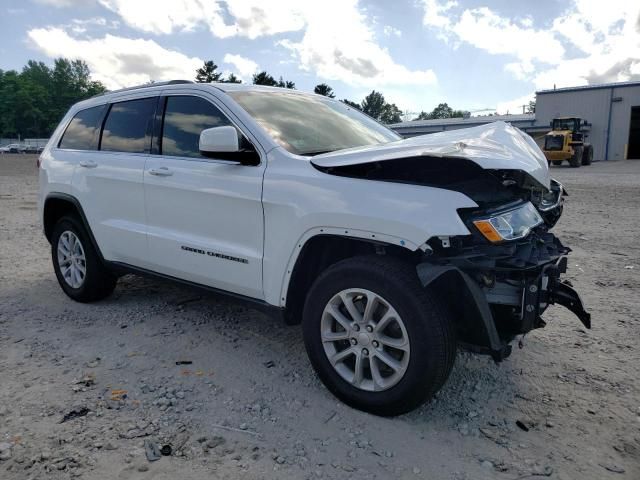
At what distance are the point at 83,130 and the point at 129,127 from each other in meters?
0.81

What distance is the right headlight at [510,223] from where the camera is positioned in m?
2.57

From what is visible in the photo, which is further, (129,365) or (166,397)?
(129,365)

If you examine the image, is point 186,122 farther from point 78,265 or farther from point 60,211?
point 60,211

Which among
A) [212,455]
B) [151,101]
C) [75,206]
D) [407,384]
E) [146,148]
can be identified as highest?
[151,101]

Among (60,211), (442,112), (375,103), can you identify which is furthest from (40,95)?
(60,211)

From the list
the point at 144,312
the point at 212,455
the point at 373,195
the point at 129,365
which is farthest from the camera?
the point at 144,312

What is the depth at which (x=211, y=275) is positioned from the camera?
3564 mm

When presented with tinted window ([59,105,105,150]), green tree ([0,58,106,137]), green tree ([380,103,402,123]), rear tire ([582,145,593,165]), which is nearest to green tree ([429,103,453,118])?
green tree ([380,103,402,123])

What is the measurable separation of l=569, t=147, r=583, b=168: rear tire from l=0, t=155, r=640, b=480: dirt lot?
83.3ft

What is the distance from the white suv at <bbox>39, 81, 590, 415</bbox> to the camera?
2613mm

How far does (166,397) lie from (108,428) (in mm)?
400

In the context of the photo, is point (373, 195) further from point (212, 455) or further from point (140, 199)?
point (140, 199)

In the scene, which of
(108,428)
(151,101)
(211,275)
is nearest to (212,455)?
Answer: (108,428)

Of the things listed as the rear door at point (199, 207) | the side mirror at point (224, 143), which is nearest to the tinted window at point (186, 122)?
the rear door at point (199, 207)
